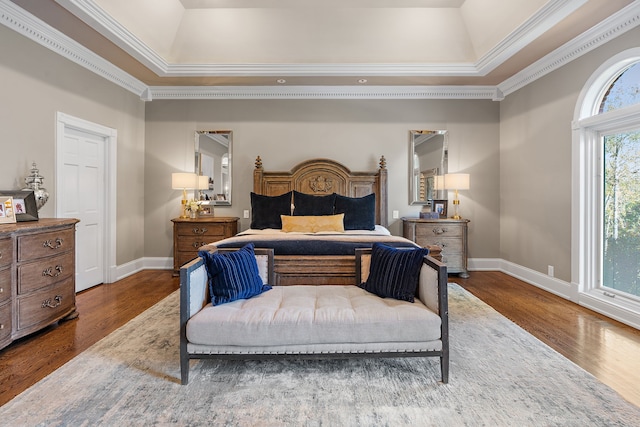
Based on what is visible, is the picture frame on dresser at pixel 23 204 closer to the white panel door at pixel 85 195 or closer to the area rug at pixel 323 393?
the white panel door at pixel 85 195

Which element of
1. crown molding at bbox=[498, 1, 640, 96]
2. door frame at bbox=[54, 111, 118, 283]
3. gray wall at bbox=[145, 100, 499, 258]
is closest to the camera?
crown molding at bbox=[498, 1, 640, 96]

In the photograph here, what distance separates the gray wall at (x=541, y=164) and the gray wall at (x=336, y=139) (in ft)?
0.94

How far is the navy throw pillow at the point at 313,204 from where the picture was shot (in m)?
4.73

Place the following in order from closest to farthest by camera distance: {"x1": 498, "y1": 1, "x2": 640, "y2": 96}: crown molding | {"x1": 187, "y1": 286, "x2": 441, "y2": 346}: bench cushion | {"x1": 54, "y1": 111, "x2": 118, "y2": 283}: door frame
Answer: {"x1": 187, "y1": 286, "x2": 441, "y2": 346}: bench cushion
{"x1": 498, "y1": 1, "x2": 640, "y2": 96}: crown molding
{"x1": 54, "y1": 111, "x2": 118, "y2": 283}: door frame

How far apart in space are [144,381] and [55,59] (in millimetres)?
3534

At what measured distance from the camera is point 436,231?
16.1 feet

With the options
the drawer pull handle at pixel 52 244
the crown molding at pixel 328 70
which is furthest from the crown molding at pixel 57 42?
the drawer pull handle at pixel 52 244

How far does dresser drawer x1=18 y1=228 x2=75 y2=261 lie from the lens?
2678mm

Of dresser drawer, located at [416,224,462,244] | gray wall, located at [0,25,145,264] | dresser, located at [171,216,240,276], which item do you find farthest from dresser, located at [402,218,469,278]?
gray wall, located at [0,25,145,264]

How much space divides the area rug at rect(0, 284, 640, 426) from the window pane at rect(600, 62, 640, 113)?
8.49ft

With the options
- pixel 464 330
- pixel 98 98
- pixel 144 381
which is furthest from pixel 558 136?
pixel 98 98

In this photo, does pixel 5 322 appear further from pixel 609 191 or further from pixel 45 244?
pixel 609 191

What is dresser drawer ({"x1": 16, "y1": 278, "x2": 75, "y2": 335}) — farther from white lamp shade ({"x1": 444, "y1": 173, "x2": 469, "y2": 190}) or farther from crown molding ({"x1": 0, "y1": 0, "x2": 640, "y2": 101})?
white lamp shade ({"x1": 444, "y1": 173, "x2": 469, "y2": 190})

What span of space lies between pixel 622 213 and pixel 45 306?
17.9 feet
